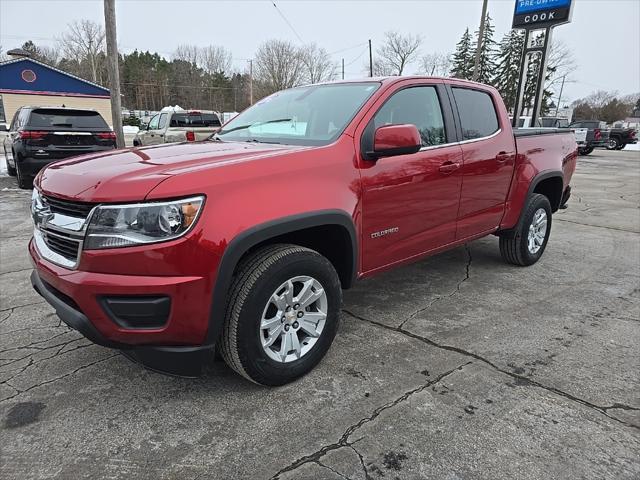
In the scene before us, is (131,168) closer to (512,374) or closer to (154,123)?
(512,374)

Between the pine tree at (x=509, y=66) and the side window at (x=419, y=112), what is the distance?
168ft

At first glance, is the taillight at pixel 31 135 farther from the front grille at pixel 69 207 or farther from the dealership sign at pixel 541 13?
the dealership sign at pixel 541 13

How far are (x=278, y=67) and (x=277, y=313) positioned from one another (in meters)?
Answer: 56.9

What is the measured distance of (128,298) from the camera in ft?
7.09

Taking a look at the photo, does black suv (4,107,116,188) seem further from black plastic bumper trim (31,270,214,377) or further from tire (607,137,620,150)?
tire (607,137,620,150)

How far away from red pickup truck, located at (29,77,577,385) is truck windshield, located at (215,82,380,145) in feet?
0.05

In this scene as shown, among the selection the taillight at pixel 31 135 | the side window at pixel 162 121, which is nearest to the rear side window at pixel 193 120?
the side window at pixel 162 121

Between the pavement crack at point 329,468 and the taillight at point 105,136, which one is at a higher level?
the taillight at point 105,136

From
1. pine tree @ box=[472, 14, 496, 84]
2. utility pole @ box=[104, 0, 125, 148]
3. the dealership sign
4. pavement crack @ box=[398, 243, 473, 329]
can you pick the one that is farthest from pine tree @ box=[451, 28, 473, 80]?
pavement crack @ box=[398, 243, 473, 329]

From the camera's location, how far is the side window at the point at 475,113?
3.90 metres

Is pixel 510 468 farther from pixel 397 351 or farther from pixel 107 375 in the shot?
pixel 107 375

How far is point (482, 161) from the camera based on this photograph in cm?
395

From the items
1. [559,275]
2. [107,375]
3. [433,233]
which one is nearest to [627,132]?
[559,275]

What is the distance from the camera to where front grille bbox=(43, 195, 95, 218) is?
2.23m
